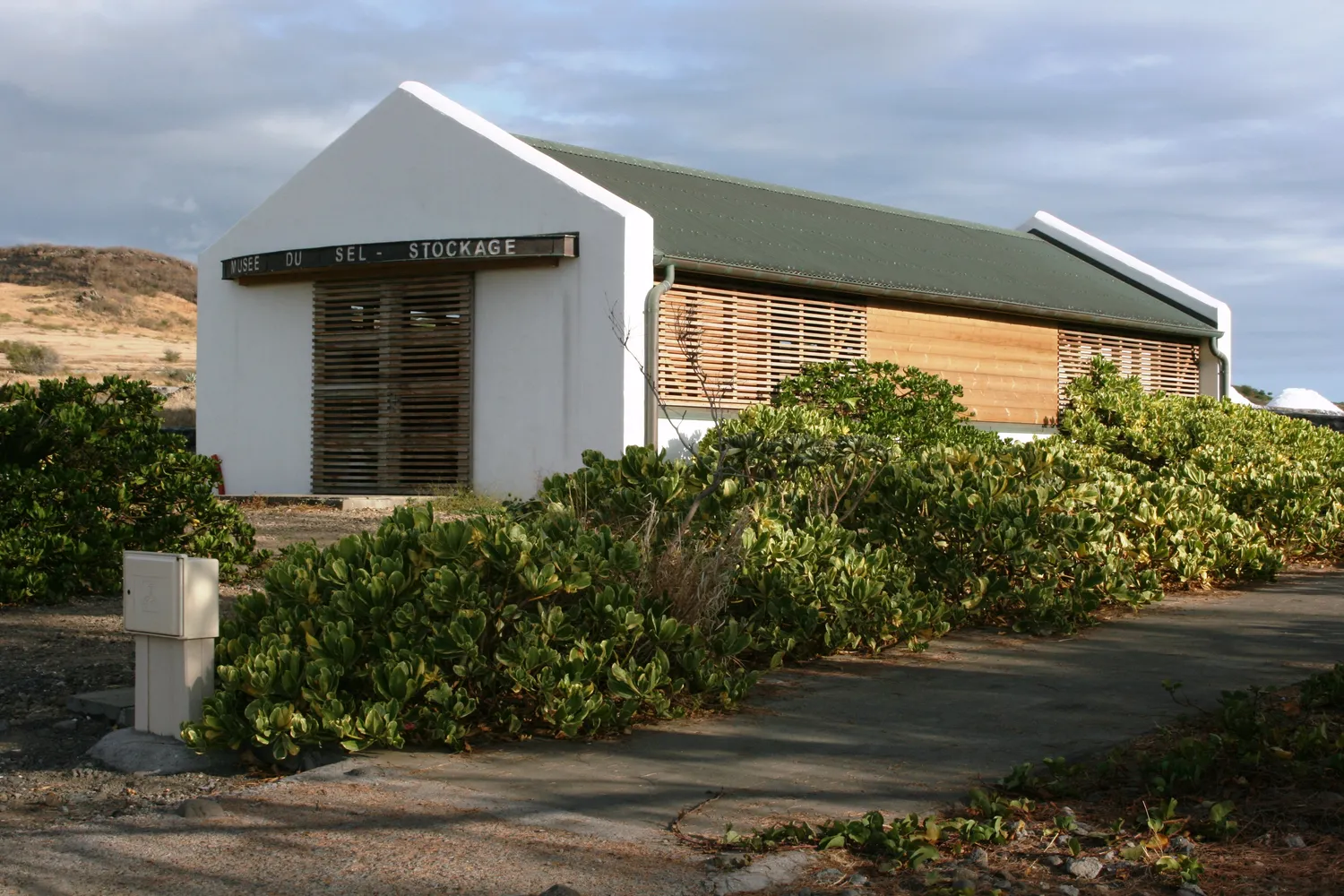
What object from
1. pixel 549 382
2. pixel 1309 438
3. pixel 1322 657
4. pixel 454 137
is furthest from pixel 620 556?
pixel 1309 438

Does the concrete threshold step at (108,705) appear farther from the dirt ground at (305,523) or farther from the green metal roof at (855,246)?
the green metal roof at (855,246)

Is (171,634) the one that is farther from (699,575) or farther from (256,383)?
(256,383)

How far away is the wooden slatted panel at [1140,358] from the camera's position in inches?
898

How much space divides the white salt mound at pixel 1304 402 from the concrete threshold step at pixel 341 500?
2804 cm

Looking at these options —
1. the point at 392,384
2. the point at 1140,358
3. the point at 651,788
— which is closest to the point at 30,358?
the point at 392,384

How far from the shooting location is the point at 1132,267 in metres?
27.1

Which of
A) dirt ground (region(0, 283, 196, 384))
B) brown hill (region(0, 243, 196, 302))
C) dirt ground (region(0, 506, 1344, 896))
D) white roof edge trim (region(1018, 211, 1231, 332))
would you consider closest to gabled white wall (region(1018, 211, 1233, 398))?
white roof edge trim (region(1018, 211, 1231, 332))

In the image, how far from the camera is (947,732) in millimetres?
6137

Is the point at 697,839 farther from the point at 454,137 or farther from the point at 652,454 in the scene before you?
the point at 454,137

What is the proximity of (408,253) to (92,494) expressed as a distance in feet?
25.2

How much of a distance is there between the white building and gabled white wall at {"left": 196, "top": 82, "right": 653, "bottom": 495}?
0.03 meters

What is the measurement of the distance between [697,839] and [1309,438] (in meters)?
14.7

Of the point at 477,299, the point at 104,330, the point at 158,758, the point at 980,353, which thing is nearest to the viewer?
the point at 158,758

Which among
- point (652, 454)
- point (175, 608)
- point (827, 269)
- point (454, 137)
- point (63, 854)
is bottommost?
point (63, 854)
